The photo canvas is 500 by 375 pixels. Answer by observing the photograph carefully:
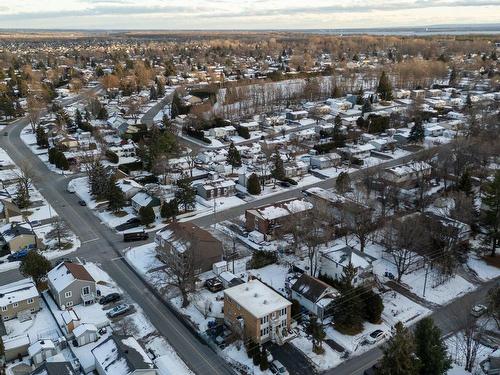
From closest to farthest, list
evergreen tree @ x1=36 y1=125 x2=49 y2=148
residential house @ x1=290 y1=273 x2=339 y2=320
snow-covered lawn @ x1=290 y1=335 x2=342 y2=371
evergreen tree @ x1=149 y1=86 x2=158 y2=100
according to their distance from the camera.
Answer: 1. snow-covered lawn @ x1=290 y1=335 x2=342 y2=371
2. residential house @ x1=290 y1=273 x2=339 y2=320
3. evergreen tree @ x1=36 y1=125 x2=49 y2=148
4. evergreen tree @ x1=149 y1=86 x2=158 y2=100

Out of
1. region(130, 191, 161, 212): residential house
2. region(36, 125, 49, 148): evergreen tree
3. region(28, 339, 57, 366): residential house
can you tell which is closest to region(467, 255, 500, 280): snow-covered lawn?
region(130, 191, 161, 212): residential house

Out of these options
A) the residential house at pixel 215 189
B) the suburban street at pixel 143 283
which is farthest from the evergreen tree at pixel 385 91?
the residential house at pixel 215 189

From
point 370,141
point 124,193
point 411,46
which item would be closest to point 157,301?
point 124,193

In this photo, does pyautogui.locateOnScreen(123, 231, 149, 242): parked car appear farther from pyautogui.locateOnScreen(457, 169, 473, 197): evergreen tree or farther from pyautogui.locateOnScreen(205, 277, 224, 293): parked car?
pyautogui.locateOnScreen(457, 169, 473, 197): evergreen tree

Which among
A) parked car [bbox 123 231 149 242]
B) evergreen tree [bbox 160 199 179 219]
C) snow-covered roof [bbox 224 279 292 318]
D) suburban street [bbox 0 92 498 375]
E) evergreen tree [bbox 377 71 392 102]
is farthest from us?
evergreen tree [bbox 377 71 392 102]

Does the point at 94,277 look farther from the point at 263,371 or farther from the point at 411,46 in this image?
the point at 411,46

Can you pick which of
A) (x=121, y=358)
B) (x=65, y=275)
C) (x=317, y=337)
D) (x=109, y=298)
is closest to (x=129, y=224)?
(x=65, y=275)

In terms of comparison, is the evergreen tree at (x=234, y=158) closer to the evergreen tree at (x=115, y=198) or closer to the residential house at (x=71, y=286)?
the evergreen tree at (x=115, y=198)
